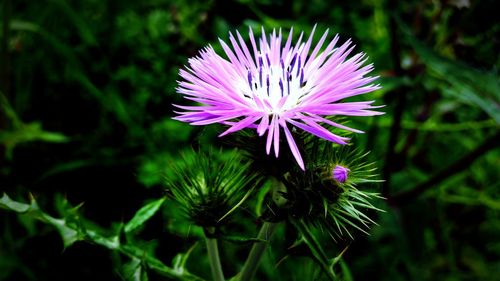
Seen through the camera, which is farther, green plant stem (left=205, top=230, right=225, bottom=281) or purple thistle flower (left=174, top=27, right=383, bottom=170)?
green plant stem (left=205, top=230, right=225, bottom=281)

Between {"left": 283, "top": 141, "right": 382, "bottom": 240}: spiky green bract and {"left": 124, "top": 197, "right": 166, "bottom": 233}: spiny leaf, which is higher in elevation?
{"left": 283, "top": 141, "right": 382, "bottom": 240}: spiky green bract

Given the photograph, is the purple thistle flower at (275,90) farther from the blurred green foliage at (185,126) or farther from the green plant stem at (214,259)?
the blurred green foliage at (185,126)

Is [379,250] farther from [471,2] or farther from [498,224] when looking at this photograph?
[471,2]

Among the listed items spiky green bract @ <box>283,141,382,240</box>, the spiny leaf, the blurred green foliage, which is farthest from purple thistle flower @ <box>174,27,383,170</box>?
the blurred green foliage

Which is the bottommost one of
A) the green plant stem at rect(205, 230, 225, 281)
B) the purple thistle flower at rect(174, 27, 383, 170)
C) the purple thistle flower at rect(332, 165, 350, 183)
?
the green plant stem at rect(205, 230, 225, 281)

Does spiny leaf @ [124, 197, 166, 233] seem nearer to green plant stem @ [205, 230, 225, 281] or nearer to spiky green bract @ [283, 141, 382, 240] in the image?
green plant stem @ [205, 230, 225, 281]

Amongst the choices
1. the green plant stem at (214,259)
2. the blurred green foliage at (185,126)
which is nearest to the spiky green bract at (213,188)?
Answer: the green plant stem at (214,259)

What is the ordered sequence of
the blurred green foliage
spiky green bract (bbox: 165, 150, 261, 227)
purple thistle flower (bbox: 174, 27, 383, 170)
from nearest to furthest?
1. purple thistle flower (bbox: 174, 27, 383, 170)
2. spiky green bract (bbox: 165, 150, 261, 227)
3. the blurred green foliage

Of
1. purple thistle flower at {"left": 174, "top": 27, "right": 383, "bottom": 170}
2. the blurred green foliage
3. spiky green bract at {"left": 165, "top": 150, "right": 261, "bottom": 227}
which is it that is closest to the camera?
purple thistle flower at {"left": 174, "top": 27, "right": 383, "bottom": 170}

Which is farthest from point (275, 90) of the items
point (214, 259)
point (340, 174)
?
point (214, 259)
